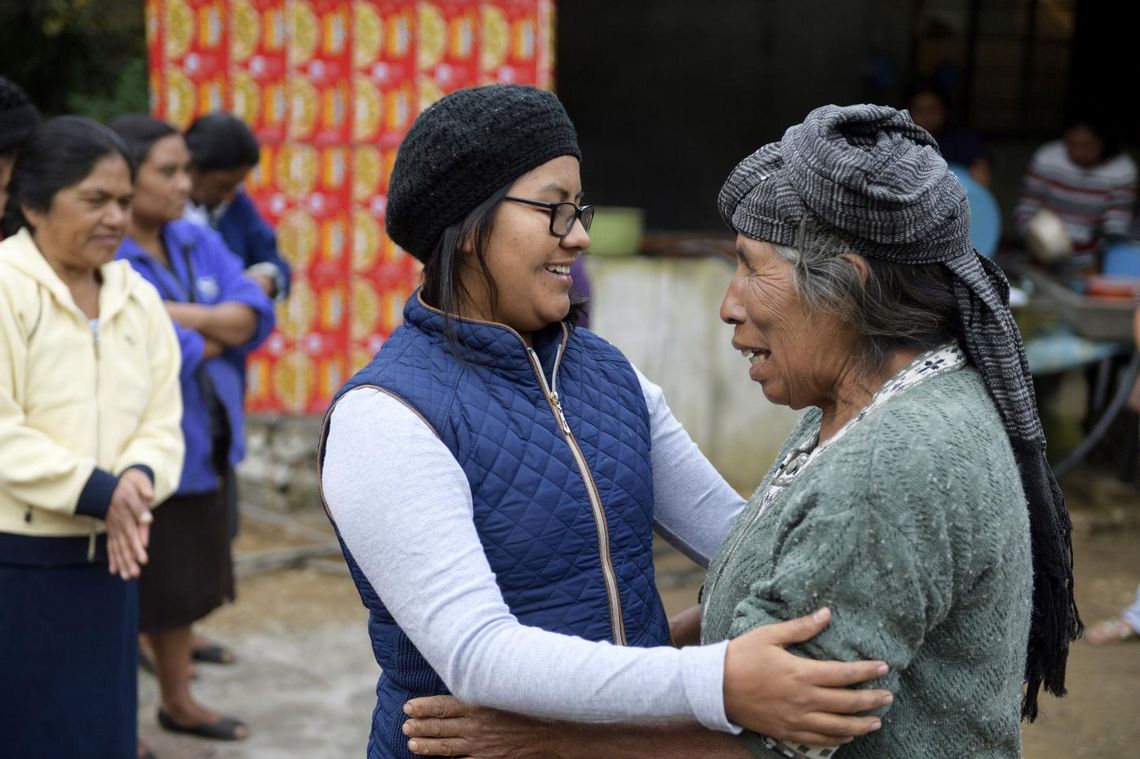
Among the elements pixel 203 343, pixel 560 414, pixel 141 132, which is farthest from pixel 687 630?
pixel 141 132

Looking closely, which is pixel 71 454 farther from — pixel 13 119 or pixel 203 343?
pixel 13 119

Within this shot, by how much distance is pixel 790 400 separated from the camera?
6.01 ft

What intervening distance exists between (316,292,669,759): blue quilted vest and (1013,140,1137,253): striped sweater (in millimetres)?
6071

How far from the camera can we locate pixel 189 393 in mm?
4109

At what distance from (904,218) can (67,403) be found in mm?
2406

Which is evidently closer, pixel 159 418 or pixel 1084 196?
pixel 159 418

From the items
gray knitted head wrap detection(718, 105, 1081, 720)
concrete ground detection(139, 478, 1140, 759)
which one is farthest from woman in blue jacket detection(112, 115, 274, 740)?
gray knitted head wrap detection(718, 105, 1081, 720)

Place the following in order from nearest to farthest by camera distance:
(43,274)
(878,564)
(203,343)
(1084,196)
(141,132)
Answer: (878,564) < (43,274) < (203,343) < (141,132) < (1084,196)

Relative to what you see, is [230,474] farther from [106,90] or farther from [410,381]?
[106,90]

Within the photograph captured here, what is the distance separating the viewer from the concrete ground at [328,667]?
13.9 feet

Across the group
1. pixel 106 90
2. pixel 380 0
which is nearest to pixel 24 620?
pixel 380 0

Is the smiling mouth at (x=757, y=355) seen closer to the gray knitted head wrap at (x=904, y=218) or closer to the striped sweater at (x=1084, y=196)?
the gray knitted head wrap at (x=904, y=218)

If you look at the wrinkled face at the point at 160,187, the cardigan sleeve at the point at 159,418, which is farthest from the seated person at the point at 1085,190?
the cardigan sleeve at the point at 159,418

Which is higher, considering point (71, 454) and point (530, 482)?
point (530, 482)
